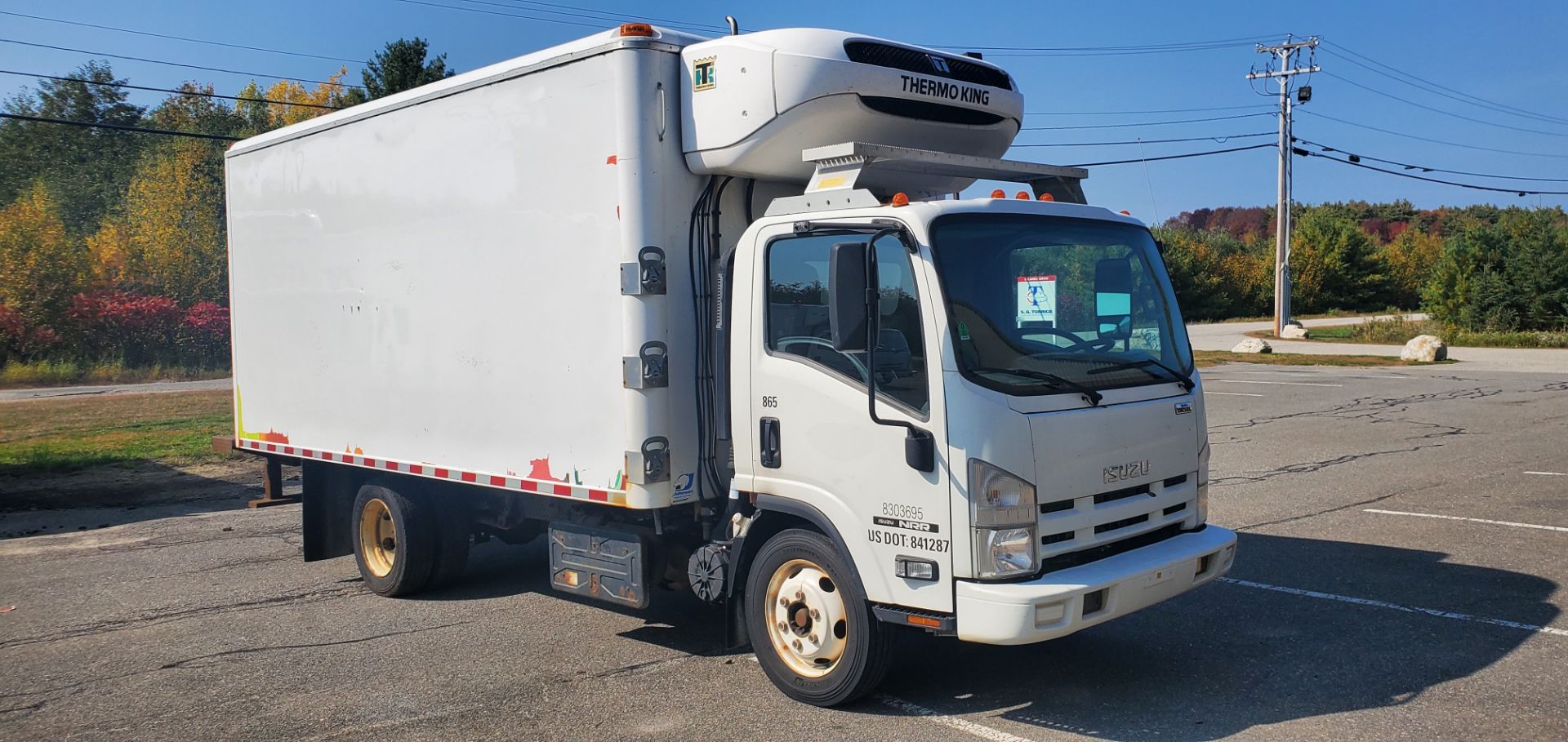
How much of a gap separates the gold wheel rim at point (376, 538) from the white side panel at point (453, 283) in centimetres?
53

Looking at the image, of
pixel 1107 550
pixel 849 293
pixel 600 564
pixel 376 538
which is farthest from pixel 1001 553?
pixel 376 538

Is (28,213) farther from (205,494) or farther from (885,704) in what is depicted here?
(885,704)

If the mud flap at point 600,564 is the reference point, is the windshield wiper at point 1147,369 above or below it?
above

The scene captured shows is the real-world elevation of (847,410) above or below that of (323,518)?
above

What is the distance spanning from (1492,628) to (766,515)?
13.7 ft

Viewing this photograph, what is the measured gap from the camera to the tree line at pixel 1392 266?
119ft

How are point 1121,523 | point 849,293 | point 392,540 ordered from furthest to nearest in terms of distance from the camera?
point 392,540 → point 1121,523 → point 849,293

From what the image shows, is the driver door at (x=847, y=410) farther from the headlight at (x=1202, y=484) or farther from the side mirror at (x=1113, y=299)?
the headlight at (x=1202, y=484)

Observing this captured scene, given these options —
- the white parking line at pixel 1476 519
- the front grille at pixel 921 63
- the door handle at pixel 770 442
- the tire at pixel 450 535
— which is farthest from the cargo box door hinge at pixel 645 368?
the white parking line at pixel 1476 519

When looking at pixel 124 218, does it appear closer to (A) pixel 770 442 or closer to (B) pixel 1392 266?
(A) pixel 770 442

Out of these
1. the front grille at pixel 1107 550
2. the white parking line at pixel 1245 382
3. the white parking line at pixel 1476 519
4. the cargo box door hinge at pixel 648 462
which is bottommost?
the white parking line at pixel 1476 519

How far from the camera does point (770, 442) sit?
555 cm

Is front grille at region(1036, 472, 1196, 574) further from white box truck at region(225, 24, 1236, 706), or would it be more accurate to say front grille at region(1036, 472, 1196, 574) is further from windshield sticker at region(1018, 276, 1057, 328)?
windshield sticker at region(1018, 276, 1057, 328)

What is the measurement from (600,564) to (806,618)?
1.47 metres
